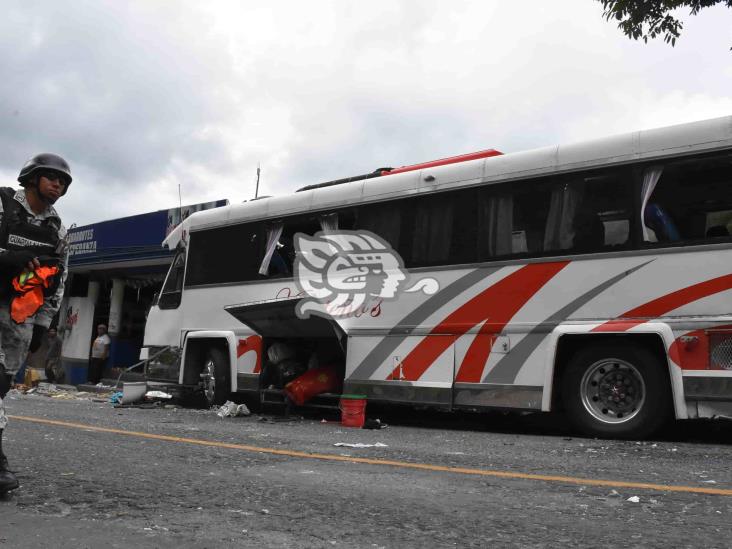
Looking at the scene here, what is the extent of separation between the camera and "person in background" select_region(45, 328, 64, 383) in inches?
918

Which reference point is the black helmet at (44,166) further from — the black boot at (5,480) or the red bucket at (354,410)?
the red bucket at (354,410)

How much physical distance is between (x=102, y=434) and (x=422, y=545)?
15.4ft

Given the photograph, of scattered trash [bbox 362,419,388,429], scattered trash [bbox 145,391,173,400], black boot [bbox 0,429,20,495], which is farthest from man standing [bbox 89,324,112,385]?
black boot [bbox 0,429,20,495]

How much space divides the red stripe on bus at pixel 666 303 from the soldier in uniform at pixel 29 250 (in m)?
5.21

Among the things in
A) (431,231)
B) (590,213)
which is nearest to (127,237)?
(431,231)

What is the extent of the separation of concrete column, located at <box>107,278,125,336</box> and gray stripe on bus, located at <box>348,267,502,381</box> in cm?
1503

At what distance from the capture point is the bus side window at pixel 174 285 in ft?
39.7

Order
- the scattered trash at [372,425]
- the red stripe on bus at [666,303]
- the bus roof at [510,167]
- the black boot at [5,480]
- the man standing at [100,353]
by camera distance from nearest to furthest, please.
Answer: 1. the black boot at [5,480]
2. the red stripe on bus at [666,303]
3. the bus roof at [510,167]
4. the scattered trash at [372,425]
5. the man standing at [100,353]

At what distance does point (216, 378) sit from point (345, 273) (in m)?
2.96

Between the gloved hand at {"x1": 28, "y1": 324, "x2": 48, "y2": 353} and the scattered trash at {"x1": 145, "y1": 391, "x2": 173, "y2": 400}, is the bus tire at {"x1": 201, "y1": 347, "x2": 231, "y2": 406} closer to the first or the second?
the scattered trash at {"x1": 145, "y1": 391, "x2": 173, "y2": 400}

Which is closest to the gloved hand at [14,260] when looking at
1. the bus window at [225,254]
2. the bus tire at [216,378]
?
the bus window at [225,254]

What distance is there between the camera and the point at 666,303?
23.0 feet

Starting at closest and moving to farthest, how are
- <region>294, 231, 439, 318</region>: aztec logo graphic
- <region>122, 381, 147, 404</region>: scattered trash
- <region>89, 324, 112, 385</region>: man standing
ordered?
<region>294, 231, 439, 318</region>: aztec logo graphic < <region>122, 381, 147, 404</region>: scattered trash < <region>89, 324, 112, 385</region>: man standing

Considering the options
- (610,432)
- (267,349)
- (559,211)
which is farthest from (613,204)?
(267,349)
